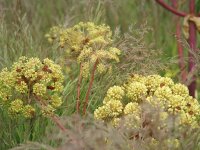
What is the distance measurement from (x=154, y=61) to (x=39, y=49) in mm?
749

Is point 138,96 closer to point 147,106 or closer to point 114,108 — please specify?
point 114,108

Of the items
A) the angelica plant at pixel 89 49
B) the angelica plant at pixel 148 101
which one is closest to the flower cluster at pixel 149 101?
the angelica plant at pixel 148 101

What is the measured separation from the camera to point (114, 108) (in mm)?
2033

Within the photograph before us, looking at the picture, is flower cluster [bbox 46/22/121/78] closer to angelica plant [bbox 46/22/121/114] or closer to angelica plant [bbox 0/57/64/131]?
angelica plant [bbox 46/22/121/114]

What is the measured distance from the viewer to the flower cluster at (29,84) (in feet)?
6.81

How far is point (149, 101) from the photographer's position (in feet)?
6.53

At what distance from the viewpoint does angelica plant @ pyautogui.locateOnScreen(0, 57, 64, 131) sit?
2.08 meters

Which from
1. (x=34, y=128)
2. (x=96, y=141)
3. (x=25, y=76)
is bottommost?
(x=34, y=128)

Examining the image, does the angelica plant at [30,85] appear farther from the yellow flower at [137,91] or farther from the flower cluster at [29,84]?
the yellow flower at [137,91]

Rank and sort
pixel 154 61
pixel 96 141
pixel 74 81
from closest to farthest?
pixel 96 141 < pixel 154 61 < pixel 74 81

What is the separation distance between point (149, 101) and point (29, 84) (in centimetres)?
44

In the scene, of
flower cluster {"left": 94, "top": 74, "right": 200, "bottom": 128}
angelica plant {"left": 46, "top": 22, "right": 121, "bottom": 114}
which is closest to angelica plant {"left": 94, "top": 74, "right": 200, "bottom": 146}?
flower cluster {"left": 94, "top": 74, "right": 200, "bottom": 128}

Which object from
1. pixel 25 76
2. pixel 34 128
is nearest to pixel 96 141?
pixel 25 76

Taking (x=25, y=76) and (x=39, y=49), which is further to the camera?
(x=39, y=49)
